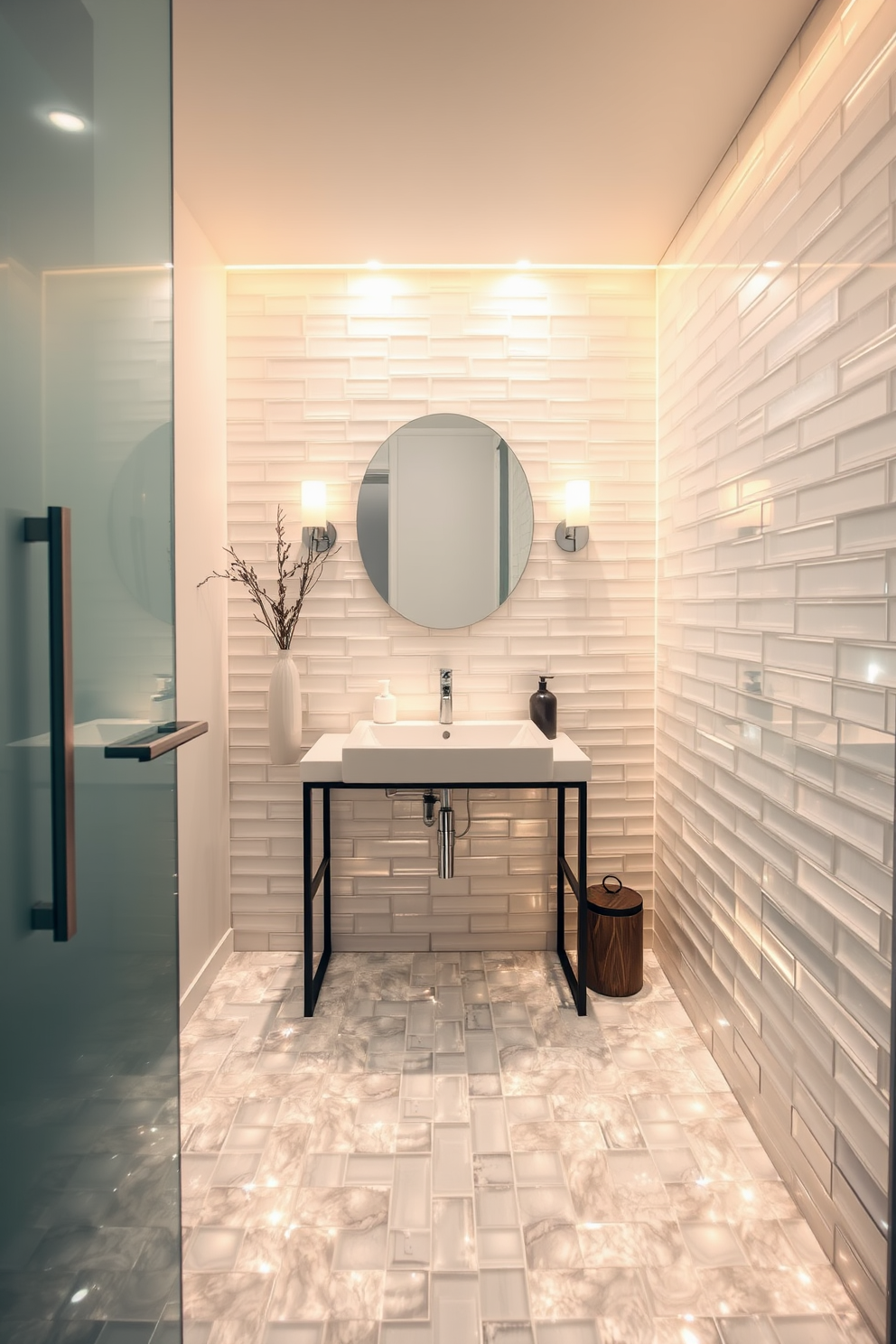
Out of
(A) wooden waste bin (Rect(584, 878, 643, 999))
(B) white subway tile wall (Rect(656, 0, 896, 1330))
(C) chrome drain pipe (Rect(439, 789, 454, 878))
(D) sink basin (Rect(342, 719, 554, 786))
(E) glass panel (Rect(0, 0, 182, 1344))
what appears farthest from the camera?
(C) chrome drain pipe (Rect(439, 789, 454, 878))

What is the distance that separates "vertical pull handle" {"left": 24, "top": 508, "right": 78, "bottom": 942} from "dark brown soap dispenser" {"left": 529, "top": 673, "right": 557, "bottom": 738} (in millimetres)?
2080

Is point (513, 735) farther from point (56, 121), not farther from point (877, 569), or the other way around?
point (56, 121)

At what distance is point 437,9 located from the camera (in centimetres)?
165

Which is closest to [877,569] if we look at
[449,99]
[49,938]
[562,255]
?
[49,938]

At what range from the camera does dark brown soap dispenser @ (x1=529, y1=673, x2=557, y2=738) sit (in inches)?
A: 110

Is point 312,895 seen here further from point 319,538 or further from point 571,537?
point 571,537

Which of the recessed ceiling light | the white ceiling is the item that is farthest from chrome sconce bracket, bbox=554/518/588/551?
the recessed ceiling light

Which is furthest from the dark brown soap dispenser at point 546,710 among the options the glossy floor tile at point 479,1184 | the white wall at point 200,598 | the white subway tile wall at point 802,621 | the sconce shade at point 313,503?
the white wall at point 200,598

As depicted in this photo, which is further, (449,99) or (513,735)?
(513,735)

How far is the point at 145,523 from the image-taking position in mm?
1175

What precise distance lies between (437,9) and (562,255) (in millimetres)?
1189

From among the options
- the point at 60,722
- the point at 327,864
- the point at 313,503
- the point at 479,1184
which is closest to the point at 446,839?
the point at 327,864

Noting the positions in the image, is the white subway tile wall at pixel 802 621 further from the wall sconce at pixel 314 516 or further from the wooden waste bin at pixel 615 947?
the wall sconce at pixel 314 516

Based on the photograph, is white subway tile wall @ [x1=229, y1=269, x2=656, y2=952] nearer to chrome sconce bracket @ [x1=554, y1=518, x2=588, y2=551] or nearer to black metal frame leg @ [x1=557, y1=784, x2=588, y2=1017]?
chrome sconce bracket @ [x1=554, y1=518, x2=588, y2=551]
